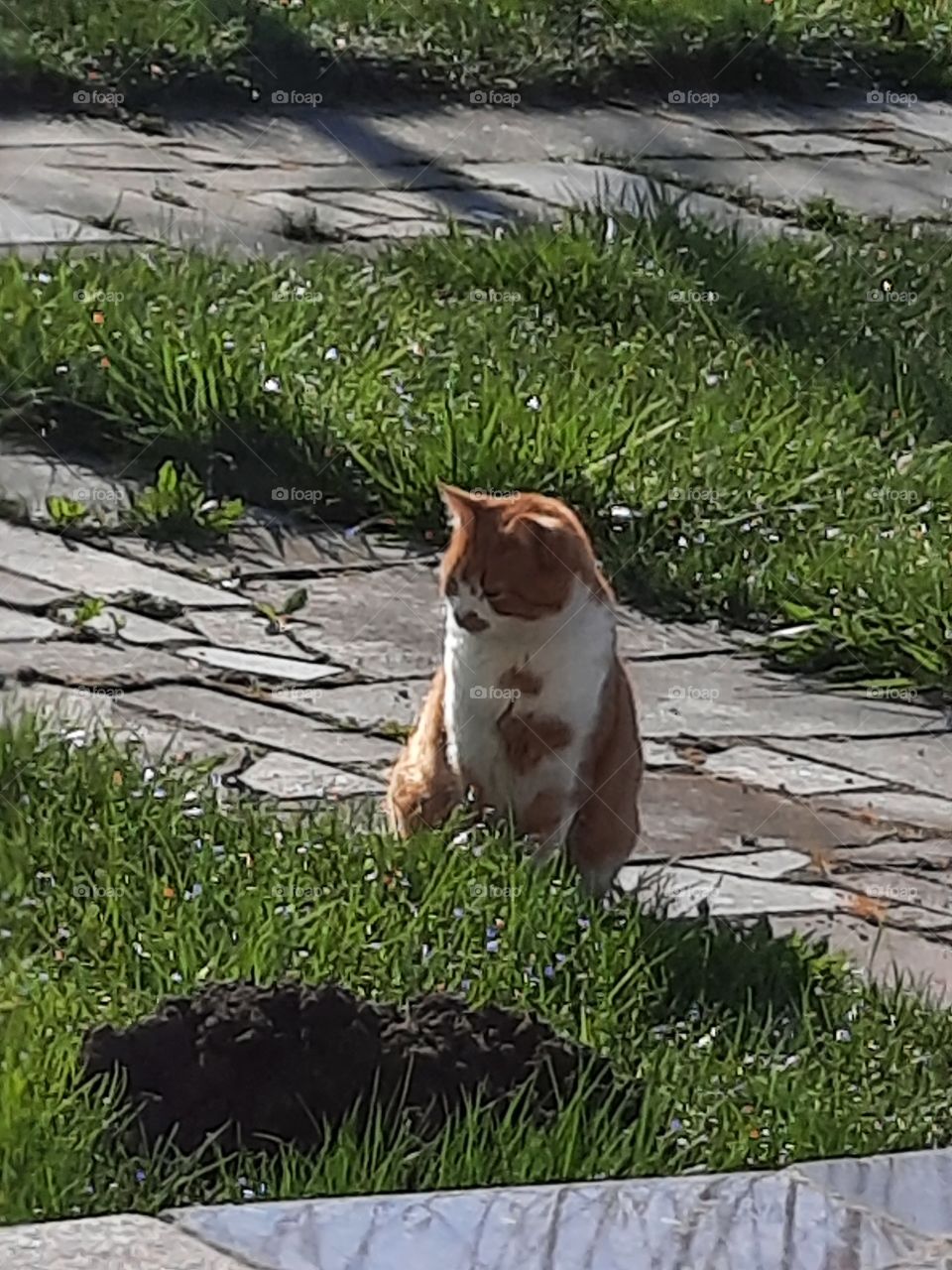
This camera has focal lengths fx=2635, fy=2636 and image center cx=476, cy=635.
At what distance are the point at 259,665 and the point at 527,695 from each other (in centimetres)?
120

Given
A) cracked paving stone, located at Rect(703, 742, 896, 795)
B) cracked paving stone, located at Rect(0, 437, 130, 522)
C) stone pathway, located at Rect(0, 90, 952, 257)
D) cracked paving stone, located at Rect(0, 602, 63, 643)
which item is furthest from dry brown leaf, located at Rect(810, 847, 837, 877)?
stone pathway, located at Rect(0, 90, 952, 257)

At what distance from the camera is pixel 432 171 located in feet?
27.4

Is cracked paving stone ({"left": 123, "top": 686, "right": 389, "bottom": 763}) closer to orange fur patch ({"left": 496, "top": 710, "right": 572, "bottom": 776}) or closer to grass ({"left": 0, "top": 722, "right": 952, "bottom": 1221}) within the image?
grass ({"left": 0, "top": 722, "right": 952, "bottom": 1221})

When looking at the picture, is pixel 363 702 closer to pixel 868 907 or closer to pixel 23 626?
pixel 23 626

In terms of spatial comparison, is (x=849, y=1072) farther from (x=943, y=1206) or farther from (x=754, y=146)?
(x=754, y=146)

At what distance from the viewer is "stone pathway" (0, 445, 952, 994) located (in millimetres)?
4520

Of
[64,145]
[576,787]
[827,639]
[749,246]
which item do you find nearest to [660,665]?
[827,639]

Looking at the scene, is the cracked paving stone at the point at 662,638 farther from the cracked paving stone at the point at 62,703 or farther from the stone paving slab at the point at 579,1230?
the stone paving slab at the point at 579,1230

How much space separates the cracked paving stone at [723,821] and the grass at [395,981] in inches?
20.2

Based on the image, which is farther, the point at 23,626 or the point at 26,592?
the point at 26,592

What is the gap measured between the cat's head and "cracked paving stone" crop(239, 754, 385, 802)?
23.0 inches

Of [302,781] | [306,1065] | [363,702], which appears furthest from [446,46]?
[306,1065]

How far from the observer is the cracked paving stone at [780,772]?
4.95 m

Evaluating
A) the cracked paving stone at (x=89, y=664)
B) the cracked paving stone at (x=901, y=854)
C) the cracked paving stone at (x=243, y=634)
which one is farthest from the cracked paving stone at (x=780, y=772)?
the cracked paving stone at (x=89, y=664)
